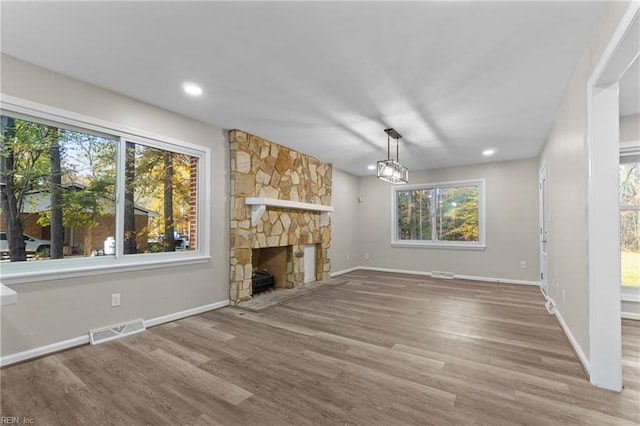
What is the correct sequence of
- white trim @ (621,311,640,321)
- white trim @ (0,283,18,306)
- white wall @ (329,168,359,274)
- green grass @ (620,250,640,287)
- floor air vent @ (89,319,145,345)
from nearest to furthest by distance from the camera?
white trim @ (0,283,18,306)
floor air vent @ (89,319,145,345)
white trim @ (621,311,640,321)
green grass @ (620,250,640,287)
white wall @ (329,168,359,274)

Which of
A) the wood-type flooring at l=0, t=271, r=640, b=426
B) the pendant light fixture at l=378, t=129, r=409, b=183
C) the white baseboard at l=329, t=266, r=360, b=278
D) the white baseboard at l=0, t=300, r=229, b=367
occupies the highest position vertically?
the pendant light fixture at l=378, t=129, r=409, b=183

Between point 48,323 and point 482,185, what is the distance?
6.77 metres

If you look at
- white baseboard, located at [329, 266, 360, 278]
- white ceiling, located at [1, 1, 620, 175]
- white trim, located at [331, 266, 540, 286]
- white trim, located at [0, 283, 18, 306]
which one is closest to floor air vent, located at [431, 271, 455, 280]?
white trim, located at [331, 266, 540, 286]

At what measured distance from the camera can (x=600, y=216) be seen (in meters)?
1.93

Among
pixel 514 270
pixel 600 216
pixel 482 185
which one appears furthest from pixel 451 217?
pixel 600 216

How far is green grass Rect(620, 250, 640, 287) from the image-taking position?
3527 mm

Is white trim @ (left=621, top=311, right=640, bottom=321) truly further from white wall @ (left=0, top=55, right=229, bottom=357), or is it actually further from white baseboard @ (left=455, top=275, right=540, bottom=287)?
white wall @ (left=0, top=55, right=229, bottom=357)

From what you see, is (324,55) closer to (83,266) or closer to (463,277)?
(83,266)

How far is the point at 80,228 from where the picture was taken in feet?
9.17

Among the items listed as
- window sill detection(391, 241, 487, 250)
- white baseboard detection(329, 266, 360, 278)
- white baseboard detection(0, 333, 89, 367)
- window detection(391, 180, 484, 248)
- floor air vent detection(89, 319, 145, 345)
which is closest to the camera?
white baseboard detection(0, 333, 89, 367)

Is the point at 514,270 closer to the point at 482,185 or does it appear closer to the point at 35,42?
the point at 482,185

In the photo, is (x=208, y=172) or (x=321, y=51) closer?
(x=321, y=51)

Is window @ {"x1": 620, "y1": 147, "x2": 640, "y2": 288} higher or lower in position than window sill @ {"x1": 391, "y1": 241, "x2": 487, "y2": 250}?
higher

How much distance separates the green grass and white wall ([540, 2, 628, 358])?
980 millimetres
